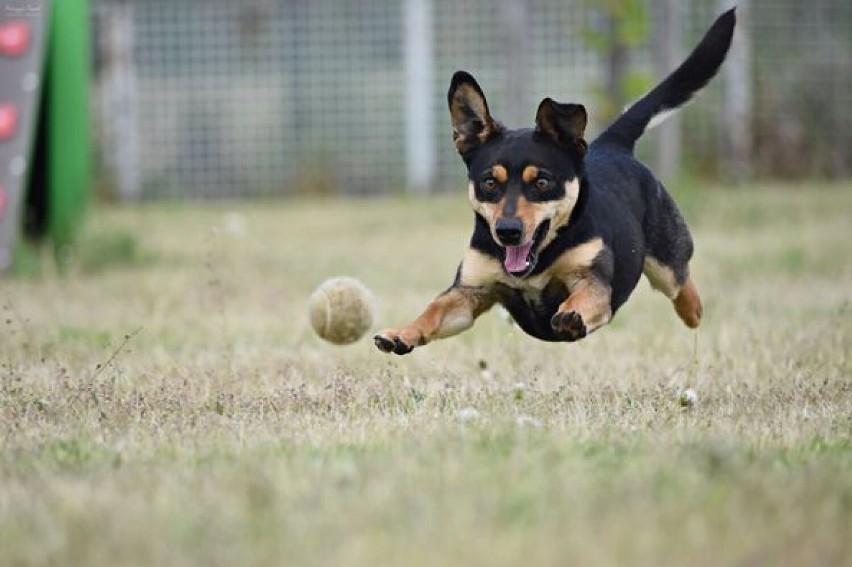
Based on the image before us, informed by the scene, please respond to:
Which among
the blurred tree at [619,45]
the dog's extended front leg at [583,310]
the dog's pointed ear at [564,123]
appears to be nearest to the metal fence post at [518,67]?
the blurred tree at [619,45]

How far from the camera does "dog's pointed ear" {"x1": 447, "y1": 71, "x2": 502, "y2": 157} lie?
14.4ft

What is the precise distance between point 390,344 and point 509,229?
1.45 ft

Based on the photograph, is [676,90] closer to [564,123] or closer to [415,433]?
[564,123]

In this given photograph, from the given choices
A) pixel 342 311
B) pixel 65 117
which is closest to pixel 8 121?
pixel 65 117

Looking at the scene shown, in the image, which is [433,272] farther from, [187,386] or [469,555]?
[469,555]

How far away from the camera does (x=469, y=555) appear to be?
2502mm

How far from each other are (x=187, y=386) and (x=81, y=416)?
551mm

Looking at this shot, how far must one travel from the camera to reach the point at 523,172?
13.8 feet

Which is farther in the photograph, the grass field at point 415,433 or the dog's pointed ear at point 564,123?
the dog's pointed ear at point 564,123

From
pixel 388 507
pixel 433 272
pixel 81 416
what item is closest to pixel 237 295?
pixel 433 272

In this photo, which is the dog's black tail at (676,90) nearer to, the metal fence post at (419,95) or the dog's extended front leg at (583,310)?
the dog's extended front leg at (583,310)

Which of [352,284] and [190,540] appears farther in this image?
[352,284]

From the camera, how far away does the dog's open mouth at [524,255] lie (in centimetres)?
421

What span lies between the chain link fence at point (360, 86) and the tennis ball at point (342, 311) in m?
9.99
